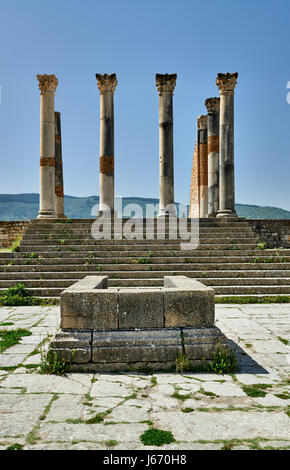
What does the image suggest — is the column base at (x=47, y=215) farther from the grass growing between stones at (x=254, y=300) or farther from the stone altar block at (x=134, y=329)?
the stone altar block at (x=134, y=329)

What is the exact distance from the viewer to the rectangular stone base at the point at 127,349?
4582 millimetres

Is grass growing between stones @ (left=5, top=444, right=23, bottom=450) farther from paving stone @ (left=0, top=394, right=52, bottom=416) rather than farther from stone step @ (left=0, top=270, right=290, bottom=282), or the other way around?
stone step @ (left=0, top=270, right=290, bottom=282)

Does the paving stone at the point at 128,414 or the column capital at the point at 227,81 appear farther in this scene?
the column capital at the point at 227,81

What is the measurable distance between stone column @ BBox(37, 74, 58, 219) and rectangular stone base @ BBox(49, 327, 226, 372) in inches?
485

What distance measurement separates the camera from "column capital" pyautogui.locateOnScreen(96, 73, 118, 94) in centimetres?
1709

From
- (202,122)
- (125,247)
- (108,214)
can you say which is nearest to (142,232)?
(125,247)

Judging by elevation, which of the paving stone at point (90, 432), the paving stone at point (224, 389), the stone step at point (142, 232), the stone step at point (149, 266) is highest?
the stone step at point (142, 232)

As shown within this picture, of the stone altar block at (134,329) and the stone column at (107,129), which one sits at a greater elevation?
the stone column at (107,129)

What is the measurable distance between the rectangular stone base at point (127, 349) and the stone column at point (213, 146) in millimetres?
16458

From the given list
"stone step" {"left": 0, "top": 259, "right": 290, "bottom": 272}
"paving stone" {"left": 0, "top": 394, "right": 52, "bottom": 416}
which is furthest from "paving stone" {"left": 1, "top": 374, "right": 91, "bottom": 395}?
"stone step" {"left": 0, "top": 259, "right": 290, "bottom": 272}

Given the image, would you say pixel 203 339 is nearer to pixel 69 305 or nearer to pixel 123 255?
pixel 69 305

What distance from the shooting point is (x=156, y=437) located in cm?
294

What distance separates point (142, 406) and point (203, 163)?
68.1ft

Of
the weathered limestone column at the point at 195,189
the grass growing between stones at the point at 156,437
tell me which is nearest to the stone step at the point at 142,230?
the weathered limestone column at the point at 195,189
